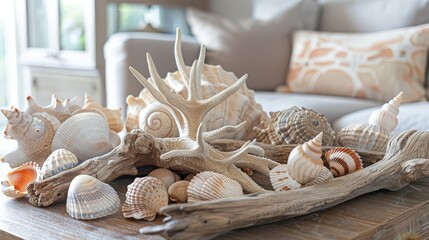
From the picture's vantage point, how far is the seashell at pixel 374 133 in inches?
40.5

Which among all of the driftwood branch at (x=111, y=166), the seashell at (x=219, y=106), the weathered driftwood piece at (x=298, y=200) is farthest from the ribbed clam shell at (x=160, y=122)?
the weathered driftwood piece at (x=298, y=200)

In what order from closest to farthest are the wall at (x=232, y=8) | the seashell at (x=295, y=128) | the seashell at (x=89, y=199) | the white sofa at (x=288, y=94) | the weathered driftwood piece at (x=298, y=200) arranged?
1. the weathered driftwood piece at (x=298, y=200)
2. the seashell at (x=89, y=199)
3. the seashell at (x=295, y=128)
4. the white sofa at (x=288, y=94)
5. the wall at (x=232, y=8)

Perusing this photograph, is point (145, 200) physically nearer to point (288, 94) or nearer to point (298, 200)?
point (298, 200)

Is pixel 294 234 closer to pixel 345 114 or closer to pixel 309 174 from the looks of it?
pixel 309 174

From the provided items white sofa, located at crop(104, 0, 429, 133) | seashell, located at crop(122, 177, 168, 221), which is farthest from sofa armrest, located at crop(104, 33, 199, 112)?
seashell, located at crop(122, 177, 168, 221)

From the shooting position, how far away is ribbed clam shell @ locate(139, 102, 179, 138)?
1041 mm

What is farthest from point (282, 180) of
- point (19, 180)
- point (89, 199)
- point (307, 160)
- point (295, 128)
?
point (19, 180)

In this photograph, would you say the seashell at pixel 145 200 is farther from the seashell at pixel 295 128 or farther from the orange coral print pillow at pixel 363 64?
the orange coral print pillow at pixel 363 64

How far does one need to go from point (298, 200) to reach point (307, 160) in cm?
9

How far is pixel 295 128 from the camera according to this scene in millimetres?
1006

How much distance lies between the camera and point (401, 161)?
0.91 meters

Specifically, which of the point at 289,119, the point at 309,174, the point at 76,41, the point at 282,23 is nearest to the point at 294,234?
the point at 309,174

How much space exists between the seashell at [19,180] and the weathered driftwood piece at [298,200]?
297 millimetres

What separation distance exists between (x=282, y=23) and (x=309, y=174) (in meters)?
1.72
